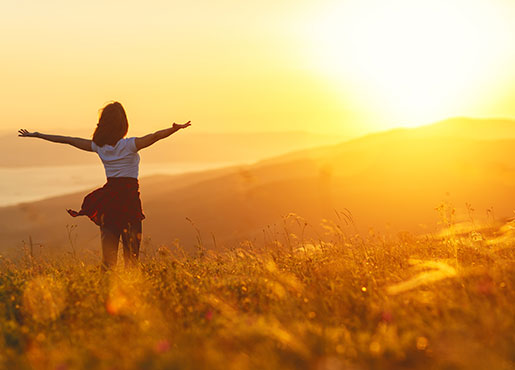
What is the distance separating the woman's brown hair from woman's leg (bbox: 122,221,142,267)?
94 centimetres

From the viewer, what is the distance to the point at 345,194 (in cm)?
4059

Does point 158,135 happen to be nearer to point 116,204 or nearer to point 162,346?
point 116,204

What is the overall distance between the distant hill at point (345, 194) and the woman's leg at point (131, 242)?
22136 millimetres

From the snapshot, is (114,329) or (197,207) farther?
(197,207)

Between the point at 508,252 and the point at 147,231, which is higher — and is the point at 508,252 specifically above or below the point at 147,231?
above

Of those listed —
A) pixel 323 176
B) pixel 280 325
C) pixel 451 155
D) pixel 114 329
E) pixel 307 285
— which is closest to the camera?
pixel 280 325

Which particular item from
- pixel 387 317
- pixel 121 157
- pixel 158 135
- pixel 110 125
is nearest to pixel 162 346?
pixel 387 317

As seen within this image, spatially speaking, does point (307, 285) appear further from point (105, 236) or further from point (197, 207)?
point (197, 207)

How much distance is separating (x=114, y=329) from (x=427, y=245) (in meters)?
4.10

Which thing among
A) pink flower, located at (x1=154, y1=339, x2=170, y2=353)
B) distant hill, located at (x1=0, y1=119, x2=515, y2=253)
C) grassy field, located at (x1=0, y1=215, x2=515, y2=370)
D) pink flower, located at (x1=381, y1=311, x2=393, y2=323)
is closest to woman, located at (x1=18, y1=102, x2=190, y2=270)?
grassy field, located at (x1=0, y1=215, x2=515, y2=370)

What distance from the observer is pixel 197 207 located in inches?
1975

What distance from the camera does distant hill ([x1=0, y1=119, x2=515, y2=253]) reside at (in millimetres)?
34406

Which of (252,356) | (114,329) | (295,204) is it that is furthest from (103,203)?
(295,204)

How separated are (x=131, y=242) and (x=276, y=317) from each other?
114 inches
